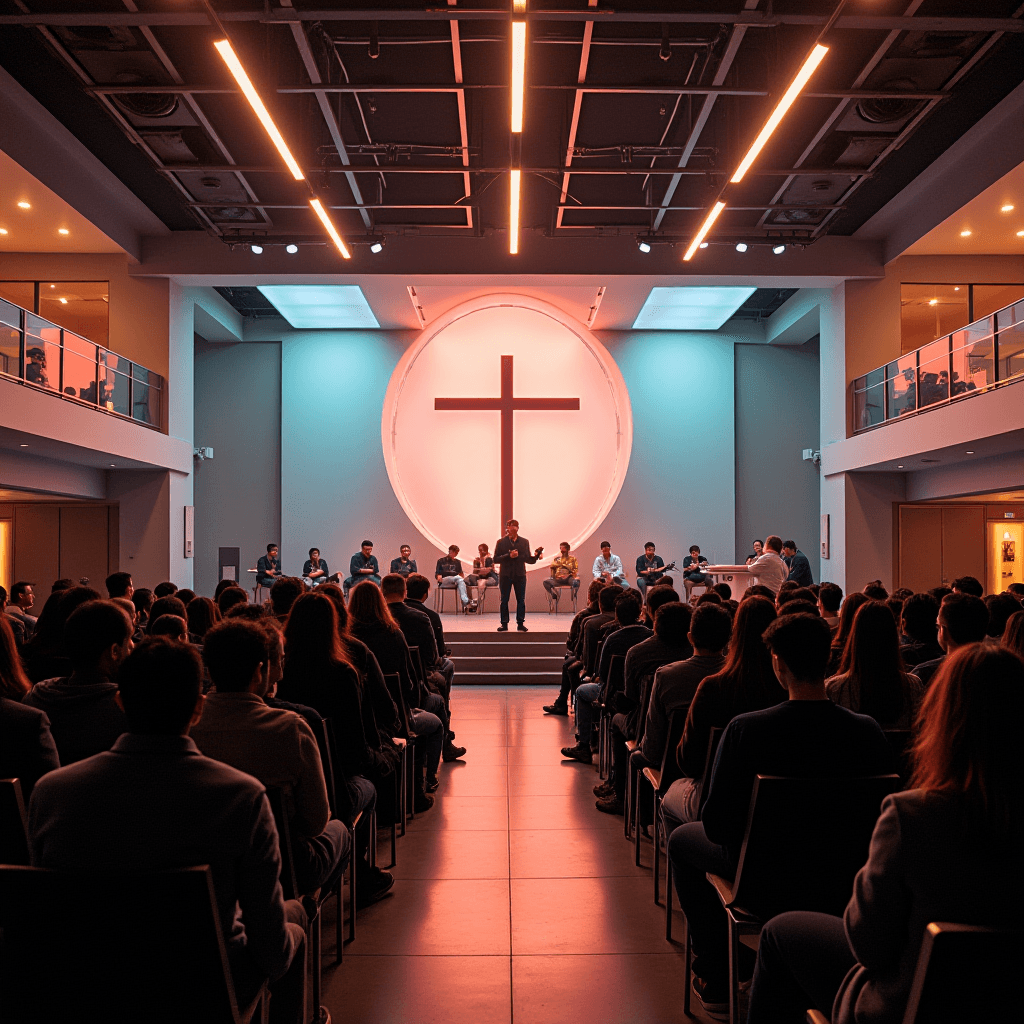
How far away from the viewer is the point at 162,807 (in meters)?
1.63

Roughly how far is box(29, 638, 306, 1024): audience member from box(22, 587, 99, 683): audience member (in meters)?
2.07

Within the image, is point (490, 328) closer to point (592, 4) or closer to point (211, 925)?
point (592, 4)

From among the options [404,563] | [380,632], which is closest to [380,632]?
[380,632]

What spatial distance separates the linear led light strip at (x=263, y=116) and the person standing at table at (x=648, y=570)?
703 cm

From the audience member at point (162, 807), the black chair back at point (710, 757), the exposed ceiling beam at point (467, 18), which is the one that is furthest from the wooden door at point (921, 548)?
the audience member at point (162, 807)

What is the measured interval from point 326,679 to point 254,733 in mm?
860

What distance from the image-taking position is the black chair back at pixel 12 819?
202 centimetres

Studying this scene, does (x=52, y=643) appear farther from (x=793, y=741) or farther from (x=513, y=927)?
(x=793, y=741)

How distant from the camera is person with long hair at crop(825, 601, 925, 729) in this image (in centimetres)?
286

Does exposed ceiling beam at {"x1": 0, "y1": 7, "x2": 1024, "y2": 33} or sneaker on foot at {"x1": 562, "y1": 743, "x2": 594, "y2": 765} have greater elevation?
exposed ceiling beam at {"x1": 0, "y1": 7, "x2": 1024, "y2": 33}

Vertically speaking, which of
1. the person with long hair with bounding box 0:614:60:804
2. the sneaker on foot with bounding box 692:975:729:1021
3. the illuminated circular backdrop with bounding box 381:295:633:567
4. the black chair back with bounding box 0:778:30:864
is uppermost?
the illuminated circular backdrop with bounding box 381:295:633:567

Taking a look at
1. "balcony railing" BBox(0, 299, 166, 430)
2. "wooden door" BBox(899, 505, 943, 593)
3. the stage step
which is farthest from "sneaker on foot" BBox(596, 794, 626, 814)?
"wooden door" BBox(899, 505, 943, 593)

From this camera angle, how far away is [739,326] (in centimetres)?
1622

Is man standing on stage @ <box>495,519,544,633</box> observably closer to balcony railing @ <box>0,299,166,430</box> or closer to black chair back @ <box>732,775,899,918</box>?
balcony railing @ <box>0,299,166,430</box>
